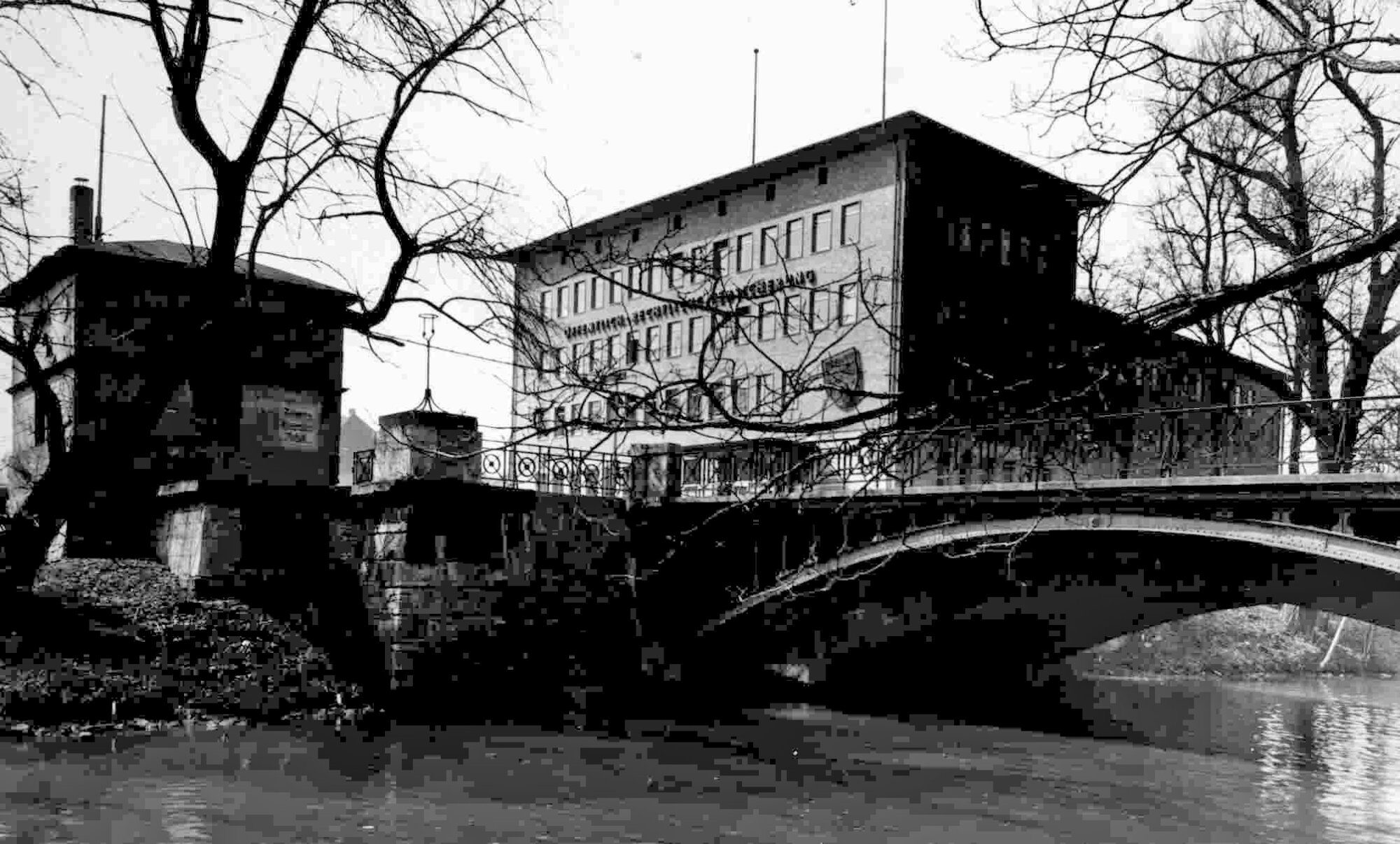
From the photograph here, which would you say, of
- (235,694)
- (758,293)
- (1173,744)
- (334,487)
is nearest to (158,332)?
(758,293)

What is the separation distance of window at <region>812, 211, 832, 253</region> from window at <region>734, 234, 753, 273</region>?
258cm

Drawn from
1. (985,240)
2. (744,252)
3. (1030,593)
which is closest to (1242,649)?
(985,240)

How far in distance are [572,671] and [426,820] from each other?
30.5 feet

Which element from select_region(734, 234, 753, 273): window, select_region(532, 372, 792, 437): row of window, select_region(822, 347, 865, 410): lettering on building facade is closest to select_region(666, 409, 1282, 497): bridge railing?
select_region(822, 347, 865, 410): lettering on building facade

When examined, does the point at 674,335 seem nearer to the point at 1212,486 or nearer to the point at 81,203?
the point at 81,203

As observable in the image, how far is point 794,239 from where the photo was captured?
136 ft

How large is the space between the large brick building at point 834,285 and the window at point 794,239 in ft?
0.20

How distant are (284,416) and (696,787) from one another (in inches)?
845

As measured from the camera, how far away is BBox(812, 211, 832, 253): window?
132 feet

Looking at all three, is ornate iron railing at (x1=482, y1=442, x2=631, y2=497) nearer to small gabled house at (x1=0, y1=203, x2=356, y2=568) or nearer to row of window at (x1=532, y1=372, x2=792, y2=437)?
small gabled house at (x1=0, y1=203, x2=356, y2=568)

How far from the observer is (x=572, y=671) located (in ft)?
76.7

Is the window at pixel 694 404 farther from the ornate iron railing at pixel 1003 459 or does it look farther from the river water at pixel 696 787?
the river water at pixel 696 787

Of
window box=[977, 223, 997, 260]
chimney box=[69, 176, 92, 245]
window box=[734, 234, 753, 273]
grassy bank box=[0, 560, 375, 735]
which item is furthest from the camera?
window box=[734, 234, 753, 273]

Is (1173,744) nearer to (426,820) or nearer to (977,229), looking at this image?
(426,820)
